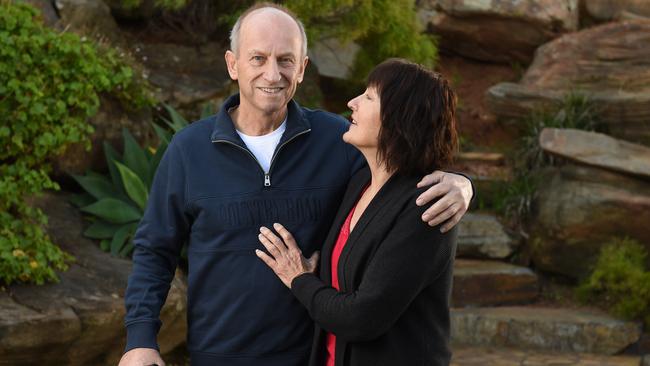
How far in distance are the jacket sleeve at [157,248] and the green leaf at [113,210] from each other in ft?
10.6

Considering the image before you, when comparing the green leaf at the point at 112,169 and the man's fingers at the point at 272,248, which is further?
the green leaf at the point at 112,169

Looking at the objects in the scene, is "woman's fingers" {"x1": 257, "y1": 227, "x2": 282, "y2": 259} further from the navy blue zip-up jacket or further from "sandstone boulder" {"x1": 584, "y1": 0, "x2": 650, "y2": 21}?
"sandstone boulder" {"x1": 584, "y1": 0, "x2": 650, "y2": 21}

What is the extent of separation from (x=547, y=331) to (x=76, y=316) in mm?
3462

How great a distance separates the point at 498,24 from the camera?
1041 centimetres

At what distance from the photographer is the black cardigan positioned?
241 cm

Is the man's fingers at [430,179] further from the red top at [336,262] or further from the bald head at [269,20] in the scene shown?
the bald head at [269,20]

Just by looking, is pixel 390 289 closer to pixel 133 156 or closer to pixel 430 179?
pixel 430 179

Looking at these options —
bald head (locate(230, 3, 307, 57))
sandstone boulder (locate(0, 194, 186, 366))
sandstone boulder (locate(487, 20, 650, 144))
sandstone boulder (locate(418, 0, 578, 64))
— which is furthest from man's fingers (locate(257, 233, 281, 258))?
sandstone boulder (locate(418, 0, 578, 64))

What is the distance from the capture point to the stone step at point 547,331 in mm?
6855

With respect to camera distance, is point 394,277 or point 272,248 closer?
point 394,277

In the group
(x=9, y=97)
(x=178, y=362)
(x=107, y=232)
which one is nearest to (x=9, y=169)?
(x=9, y=97)

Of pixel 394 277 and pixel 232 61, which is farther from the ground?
pixel 232 61

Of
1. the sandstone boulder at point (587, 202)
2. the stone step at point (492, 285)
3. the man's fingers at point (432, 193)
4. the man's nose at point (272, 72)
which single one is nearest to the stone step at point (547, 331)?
the stone step at point (492, 285)

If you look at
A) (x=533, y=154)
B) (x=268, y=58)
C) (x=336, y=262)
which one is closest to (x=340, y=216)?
(x=336, y=262)
